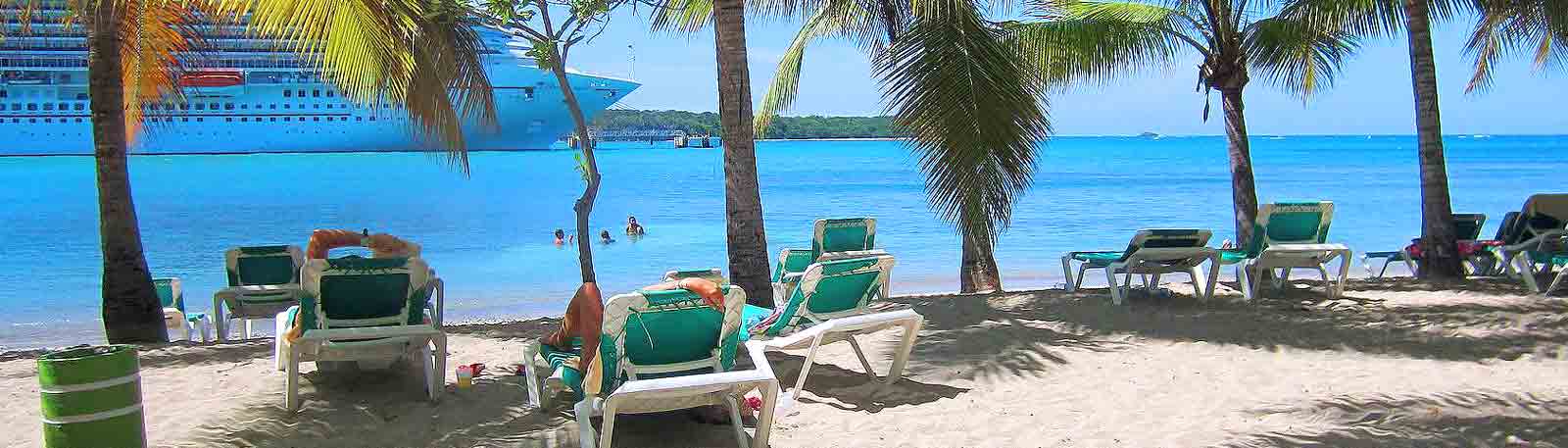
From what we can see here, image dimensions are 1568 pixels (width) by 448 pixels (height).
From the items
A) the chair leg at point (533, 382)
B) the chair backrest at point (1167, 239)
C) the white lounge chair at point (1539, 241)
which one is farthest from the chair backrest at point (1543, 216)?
the chair leg at point (533, 382)

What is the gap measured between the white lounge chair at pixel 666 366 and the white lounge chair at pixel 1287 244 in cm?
452

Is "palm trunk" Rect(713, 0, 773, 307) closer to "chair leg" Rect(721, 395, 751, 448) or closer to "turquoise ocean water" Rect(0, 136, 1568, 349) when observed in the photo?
"turquoise ocean water" Rect(0, 136, 1568, 349)

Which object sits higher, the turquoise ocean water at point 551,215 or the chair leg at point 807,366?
the chair leg at point 807,366

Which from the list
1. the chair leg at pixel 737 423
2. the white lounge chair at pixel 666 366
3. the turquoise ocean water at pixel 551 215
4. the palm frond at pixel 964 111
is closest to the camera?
the white lounge chair at pixel 666 366

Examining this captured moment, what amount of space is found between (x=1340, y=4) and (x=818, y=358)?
17.8 ft

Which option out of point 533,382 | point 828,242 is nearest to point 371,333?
point 533,382

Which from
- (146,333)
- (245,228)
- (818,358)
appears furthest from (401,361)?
(245,228)

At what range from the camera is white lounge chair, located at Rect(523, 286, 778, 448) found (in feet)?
12.0

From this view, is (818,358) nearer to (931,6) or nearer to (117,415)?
(931,6)

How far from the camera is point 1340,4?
848 centimetres

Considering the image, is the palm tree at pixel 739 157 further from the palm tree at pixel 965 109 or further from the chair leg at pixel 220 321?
the chair leg at pixel 220 321

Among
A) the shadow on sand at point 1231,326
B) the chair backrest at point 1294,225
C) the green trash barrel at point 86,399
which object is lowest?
the shadow on sand at point 1231,326

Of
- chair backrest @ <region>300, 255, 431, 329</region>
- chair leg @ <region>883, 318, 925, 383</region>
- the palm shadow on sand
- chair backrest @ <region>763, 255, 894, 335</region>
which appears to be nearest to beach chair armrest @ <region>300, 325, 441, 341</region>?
chair backrest @ <region>300, 255, 431, 329</region>

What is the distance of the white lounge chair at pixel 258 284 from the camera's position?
662cm
